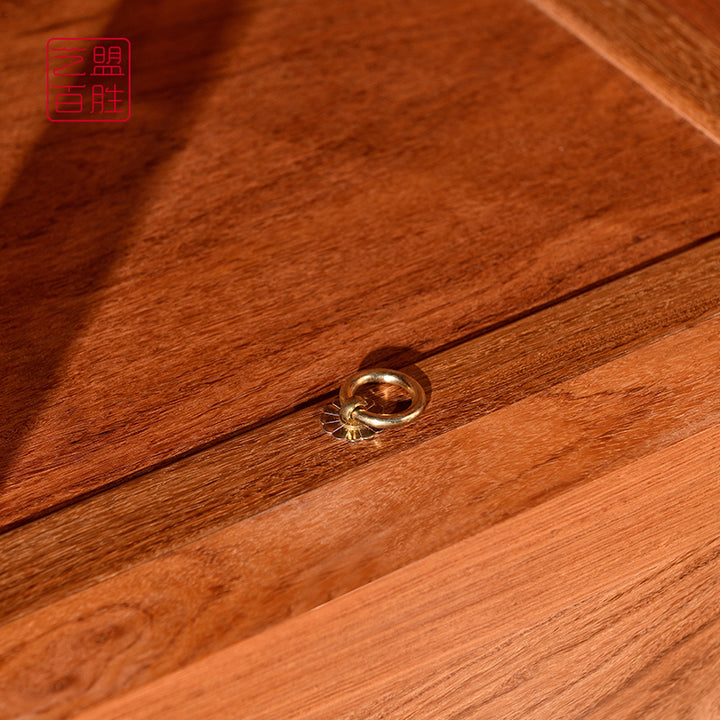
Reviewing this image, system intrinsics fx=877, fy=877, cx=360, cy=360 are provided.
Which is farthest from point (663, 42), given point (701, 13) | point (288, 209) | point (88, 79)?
point (88, 79)

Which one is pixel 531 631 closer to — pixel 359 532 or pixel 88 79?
pixel 359 532

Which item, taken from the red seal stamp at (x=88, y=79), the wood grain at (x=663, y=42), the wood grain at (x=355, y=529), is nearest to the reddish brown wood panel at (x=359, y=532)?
the wood grain at (x=355, y=529)

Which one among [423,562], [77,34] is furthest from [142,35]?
[423,562]

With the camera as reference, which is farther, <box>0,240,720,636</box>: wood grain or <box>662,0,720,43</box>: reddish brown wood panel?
<box>662,0,720,43</box>: reddish brown wood panel

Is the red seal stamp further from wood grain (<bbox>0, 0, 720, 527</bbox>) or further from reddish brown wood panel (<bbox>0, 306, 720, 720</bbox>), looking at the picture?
reddish brown wood panel (<bbox>0, 306, 720, 720</bbox>)

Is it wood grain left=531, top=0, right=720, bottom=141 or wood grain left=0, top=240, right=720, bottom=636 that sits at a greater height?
wood grain left=531, top=0, right=720, bottom=141

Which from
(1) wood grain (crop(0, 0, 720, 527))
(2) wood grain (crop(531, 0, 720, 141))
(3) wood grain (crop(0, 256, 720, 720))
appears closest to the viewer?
(3) wood grain (crop(0, 256, 720, 720))

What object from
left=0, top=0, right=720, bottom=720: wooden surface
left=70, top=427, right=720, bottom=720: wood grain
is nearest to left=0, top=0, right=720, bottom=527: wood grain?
left=0, top=0, right=720, bottom=720: wooden surface
